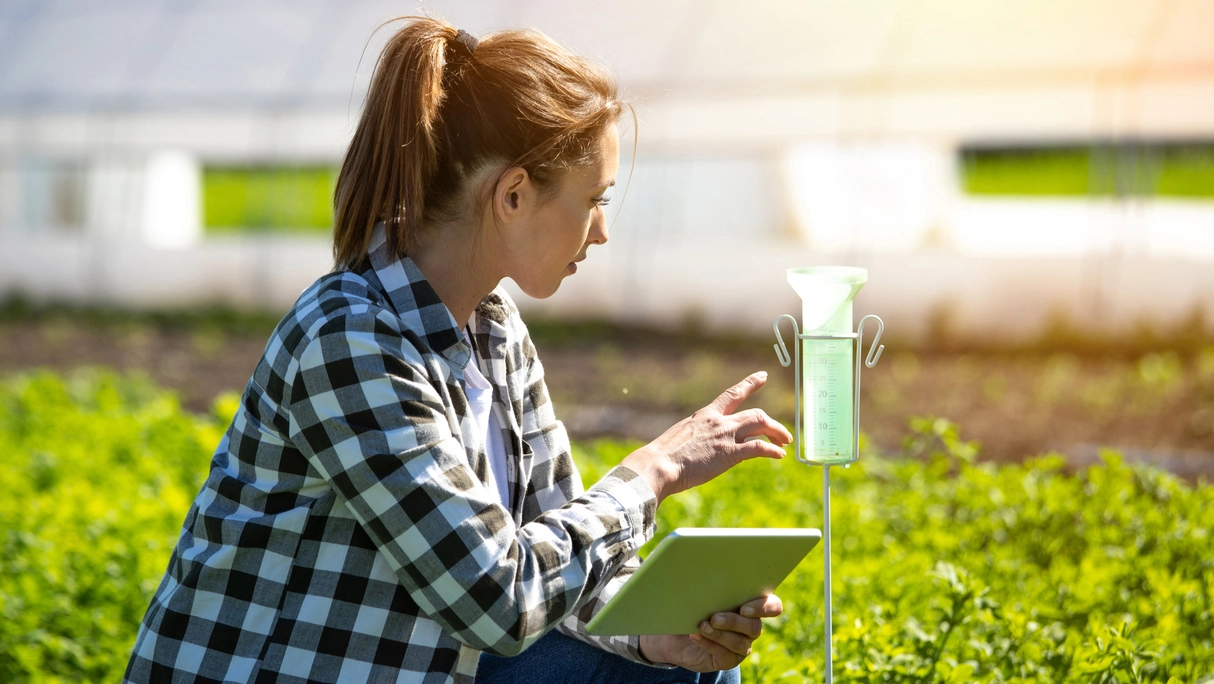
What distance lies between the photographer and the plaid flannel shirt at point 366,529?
54.6 inches

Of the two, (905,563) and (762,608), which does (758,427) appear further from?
(905,563)

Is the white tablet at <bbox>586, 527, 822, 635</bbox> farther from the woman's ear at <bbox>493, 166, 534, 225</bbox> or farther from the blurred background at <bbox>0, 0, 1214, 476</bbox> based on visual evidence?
the blurred background at <bbox>0, 0, 1214, 476</bbox>

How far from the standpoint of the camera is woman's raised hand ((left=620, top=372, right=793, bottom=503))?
60.4 inches

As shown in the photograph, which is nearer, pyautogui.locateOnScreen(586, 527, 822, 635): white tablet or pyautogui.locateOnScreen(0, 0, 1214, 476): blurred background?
pyautogui.locateOnScreen(586, 527, 822, 635): white tablet

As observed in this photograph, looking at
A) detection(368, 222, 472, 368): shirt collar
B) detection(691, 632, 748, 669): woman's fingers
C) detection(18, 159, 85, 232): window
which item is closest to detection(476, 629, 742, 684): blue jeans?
detection(691, 632, 748, 669): woman's fingers

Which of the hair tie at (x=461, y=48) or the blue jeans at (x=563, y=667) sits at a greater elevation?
the hair tie at (x=461, y=48)

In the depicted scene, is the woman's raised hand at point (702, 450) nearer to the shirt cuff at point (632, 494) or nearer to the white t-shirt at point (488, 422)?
the shirt cuff at point (632, 494)

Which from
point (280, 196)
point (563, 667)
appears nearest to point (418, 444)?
point (563, 667)

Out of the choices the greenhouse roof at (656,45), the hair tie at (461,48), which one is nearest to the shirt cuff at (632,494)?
the hair tie at (461,48)

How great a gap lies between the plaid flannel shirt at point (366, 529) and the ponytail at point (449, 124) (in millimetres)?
73

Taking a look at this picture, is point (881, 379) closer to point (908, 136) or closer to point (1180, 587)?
point (908, 136)

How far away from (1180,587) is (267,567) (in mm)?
1717

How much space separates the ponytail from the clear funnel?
0.37 meters

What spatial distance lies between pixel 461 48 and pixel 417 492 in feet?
2.05
